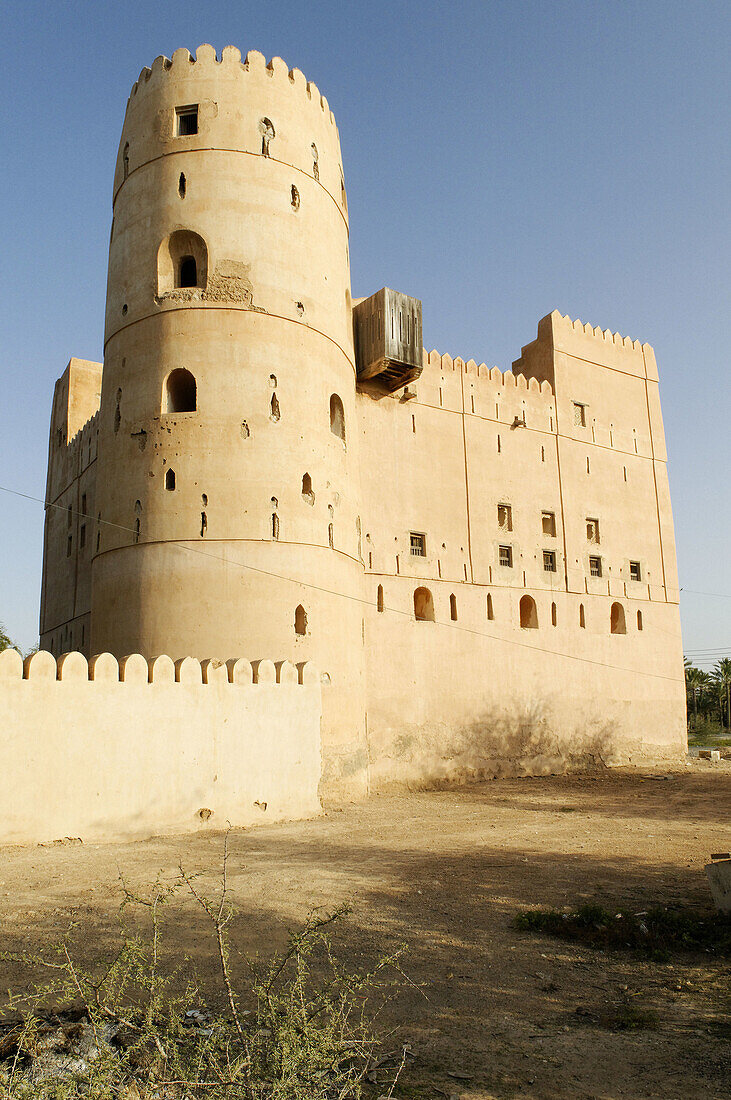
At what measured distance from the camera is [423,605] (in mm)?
21469

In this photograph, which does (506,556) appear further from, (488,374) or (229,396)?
(229,396)

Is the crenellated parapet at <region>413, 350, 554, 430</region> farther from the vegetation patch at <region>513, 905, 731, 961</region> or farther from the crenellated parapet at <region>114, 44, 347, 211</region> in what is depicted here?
the vegetation patch at <region>513, 905, 731, 961</region>

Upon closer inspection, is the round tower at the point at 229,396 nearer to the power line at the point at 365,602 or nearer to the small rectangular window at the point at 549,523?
the power line at the point at 365,602

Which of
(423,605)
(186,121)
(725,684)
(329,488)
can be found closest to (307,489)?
(329,488)

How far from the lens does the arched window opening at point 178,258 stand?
56.5 ft

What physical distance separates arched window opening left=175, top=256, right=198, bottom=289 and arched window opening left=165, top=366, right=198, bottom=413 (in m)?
2.42

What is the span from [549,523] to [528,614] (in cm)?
303

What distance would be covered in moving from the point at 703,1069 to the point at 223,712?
949 cm

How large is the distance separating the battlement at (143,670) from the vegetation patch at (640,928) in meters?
6.71

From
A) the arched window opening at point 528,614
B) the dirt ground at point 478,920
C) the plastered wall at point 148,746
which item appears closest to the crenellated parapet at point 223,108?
the plastered wall at point 148,746

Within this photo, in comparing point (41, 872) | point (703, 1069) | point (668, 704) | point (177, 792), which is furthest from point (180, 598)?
point (668, 704)

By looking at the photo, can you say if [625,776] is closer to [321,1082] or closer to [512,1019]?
[512,1019]

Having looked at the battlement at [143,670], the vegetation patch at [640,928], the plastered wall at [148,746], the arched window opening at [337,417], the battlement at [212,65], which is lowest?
the vegetation patch at [640,928]

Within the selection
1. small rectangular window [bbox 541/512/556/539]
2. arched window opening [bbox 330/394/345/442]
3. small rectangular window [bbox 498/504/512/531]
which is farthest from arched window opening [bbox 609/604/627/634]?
arched window opening [bbox 330/394/345/442]
